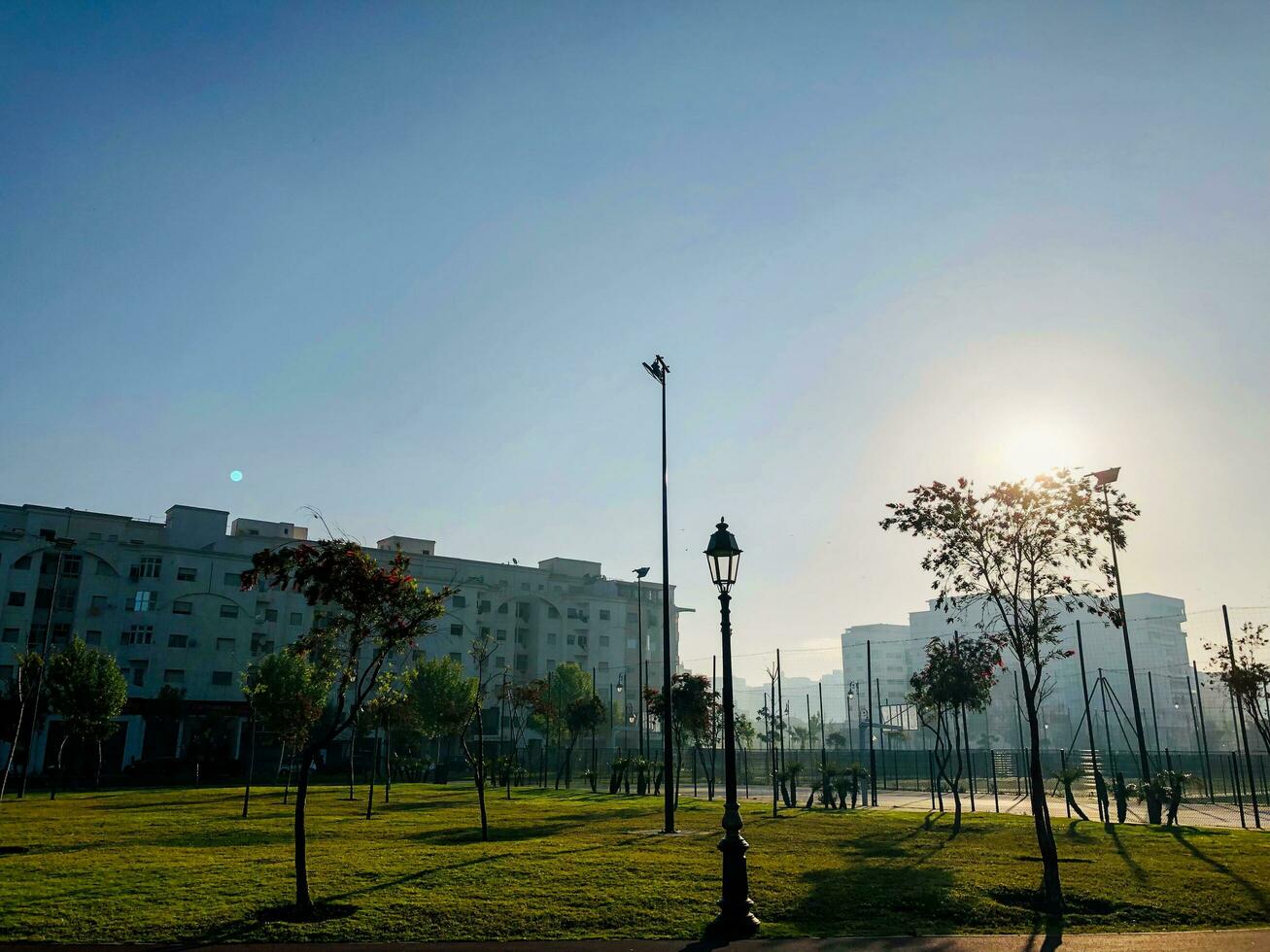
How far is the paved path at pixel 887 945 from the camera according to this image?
11.3m

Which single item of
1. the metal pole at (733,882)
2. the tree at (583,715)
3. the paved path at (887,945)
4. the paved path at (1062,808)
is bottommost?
the paved path at (1062,808)

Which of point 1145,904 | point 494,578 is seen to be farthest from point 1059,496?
point 494,578

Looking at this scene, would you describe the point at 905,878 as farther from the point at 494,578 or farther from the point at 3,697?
the point at 494,578

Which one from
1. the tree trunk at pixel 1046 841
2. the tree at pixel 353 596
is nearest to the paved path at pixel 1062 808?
the tree trunk at pixel 1046 841

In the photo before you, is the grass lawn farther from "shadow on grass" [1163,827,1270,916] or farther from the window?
the window

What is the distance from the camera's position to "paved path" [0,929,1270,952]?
11.3 metres

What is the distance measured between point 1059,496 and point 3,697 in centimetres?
6442

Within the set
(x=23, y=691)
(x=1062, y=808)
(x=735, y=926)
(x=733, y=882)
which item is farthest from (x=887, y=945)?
(x=23, y=691)

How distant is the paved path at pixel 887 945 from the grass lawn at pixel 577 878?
1.39 ft

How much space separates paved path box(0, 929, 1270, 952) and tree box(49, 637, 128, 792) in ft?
135

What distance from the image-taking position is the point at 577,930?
12.4 metres

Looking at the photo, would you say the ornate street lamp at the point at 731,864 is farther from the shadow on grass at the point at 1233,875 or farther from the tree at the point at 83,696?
the tree at the point at 83,696

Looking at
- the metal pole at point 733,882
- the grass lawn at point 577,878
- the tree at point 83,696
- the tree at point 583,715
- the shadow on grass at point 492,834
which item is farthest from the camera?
the tree at point 583,715

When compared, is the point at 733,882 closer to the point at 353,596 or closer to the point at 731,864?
the point at 731,864
